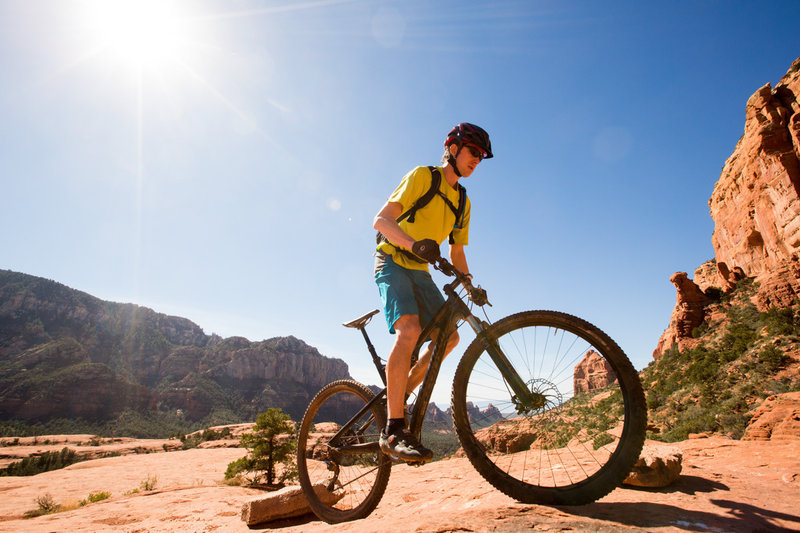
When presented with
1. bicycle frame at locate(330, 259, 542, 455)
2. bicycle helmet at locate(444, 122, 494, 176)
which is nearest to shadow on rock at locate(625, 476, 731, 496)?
bicycle frame at locate(330, 259, 542, 455)

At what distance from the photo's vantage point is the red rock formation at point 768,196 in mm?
37594

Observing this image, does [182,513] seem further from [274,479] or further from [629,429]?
[274,479]

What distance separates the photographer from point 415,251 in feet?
8.93

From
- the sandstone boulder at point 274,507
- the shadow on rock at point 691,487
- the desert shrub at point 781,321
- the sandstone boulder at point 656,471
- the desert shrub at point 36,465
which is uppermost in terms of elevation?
the desert shrub at point 781,321

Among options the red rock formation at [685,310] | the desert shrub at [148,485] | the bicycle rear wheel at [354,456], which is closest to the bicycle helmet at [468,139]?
the bicycle rear wheel at [354,456]

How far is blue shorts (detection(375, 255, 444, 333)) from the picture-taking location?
10.1ft

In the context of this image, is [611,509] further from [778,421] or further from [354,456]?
[778,421]

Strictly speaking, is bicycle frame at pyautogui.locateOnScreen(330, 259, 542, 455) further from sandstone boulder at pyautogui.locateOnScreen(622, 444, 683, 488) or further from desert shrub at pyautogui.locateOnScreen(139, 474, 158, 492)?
desert shrub at pyautogui.locateOnScreen(139, 474, 158, 492)

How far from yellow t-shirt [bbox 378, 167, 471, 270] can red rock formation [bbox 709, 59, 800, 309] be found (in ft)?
160

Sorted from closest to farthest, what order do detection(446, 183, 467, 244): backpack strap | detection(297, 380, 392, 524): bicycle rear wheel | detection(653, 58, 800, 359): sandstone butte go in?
1. detection(297, 380, 392, 524): bicycle rear wheel
2. detection(446, 183, 467, 244): backpack strap
3. detection(653, 58, 800, 359): sandstone butte

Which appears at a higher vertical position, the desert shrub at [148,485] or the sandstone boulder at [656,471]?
the sandstone boulder at [656,471]

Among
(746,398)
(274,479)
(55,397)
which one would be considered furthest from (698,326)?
(55,397)

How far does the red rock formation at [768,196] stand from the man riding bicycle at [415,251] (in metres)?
48.5

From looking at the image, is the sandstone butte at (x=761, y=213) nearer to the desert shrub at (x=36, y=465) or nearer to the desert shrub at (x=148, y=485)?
the desert shrub at (x=148, y=485)
